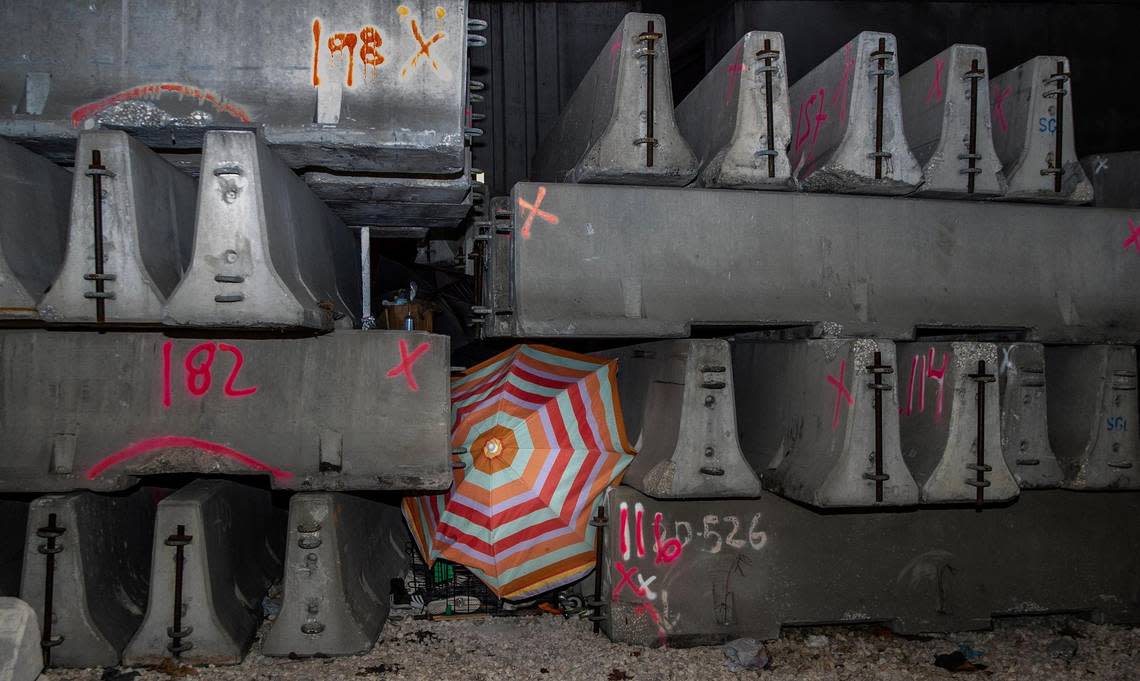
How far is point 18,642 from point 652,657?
10.2 ft

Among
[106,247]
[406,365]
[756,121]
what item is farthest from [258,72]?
[756,121]

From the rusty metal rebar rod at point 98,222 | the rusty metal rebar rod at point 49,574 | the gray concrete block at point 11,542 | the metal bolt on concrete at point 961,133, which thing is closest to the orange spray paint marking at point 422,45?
the rusty metal rebar rod at point 98,222

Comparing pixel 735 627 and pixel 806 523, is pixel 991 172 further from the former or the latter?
pixel 735 627

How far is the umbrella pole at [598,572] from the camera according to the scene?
4684mm

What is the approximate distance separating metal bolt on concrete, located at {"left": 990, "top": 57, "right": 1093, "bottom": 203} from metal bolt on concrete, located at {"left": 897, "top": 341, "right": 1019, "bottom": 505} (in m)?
1.09

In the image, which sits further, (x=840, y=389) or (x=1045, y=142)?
(x=1045, y=142)

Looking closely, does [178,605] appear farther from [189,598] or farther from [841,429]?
[841,429]

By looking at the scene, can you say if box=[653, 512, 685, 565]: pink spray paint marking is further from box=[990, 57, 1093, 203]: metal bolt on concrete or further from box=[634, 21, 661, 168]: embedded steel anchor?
box=[990, 57, 1093, 203]: metal bolt on concrete

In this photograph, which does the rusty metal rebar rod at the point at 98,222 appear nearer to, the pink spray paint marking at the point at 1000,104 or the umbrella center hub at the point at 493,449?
the umbrella center hub at the point at 493,449

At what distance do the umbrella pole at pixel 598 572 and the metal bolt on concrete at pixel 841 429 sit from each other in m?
1.00

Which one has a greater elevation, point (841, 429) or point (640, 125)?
point (640, 125)

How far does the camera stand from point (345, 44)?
12.9 ft

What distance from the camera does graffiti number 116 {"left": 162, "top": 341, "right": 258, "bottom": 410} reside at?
4.02 meters

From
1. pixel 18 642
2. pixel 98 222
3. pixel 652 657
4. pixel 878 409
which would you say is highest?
pixel 98 222
